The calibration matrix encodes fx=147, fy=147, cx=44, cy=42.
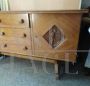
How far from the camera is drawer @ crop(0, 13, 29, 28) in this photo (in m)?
1.74

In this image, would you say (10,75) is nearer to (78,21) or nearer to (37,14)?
(37,14)

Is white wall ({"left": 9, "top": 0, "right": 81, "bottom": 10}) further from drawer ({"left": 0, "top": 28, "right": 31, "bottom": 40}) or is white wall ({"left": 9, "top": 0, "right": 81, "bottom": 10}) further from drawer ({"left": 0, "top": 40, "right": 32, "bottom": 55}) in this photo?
drawer ({"left": 0, "top": 40, "right": 32, "bottom": 55})

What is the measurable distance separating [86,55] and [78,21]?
62 cm

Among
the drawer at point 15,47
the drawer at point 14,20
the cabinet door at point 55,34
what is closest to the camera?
the cabinet door at point 55,34

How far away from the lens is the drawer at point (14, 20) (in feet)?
5.71

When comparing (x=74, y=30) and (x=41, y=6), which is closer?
(x=74, y=30)

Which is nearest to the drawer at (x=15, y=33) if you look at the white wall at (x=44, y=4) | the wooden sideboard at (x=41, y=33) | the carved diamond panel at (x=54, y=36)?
the wooden sideboard at (x=41, y=33)

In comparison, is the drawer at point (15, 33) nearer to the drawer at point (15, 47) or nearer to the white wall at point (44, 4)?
the drawer at point (15, 47)

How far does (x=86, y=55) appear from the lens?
6.41 feet

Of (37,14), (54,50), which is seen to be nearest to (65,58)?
(54,50)

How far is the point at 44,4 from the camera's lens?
1.94m

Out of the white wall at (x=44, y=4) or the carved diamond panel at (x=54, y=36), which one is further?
the white wall at (x=44, y=4)

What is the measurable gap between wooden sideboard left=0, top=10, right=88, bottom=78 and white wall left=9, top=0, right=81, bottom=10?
32cm

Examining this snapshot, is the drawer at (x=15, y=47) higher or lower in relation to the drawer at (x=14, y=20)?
lower
